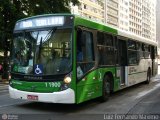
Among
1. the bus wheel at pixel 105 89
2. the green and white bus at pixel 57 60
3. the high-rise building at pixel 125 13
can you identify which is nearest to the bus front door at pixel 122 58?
the bus wheel at pixel 105 89

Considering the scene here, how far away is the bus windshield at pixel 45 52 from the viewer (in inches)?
424

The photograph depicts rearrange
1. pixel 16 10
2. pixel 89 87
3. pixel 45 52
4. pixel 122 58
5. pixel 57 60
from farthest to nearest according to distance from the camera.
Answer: pixel 16 10 < pixel 122 58 < pixel 89 87 < pixel 45 52 < pixel 57 60

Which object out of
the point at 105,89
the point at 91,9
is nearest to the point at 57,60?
the point at 105,89

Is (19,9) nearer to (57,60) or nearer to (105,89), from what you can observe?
(105,89)

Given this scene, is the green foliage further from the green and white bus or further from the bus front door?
the green and white bus

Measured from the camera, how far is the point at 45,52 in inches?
431

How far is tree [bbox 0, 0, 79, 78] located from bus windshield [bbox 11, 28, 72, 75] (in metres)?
16.7

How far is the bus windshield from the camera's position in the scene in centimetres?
1077

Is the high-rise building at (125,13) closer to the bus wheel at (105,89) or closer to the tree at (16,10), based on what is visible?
the tree at (16,10)

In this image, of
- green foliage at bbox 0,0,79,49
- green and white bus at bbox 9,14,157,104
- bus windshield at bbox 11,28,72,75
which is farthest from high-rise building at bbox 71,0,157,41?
bus windshield at bbox 11,28,72,75

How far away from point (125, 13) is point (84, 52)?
5317 inches

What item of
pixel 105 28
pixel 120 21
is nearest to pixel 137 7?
A: pixel 120 21

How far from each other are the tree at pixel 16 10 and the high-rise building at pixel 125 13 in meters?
60.2

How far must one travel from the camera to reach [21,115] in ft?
33.6
